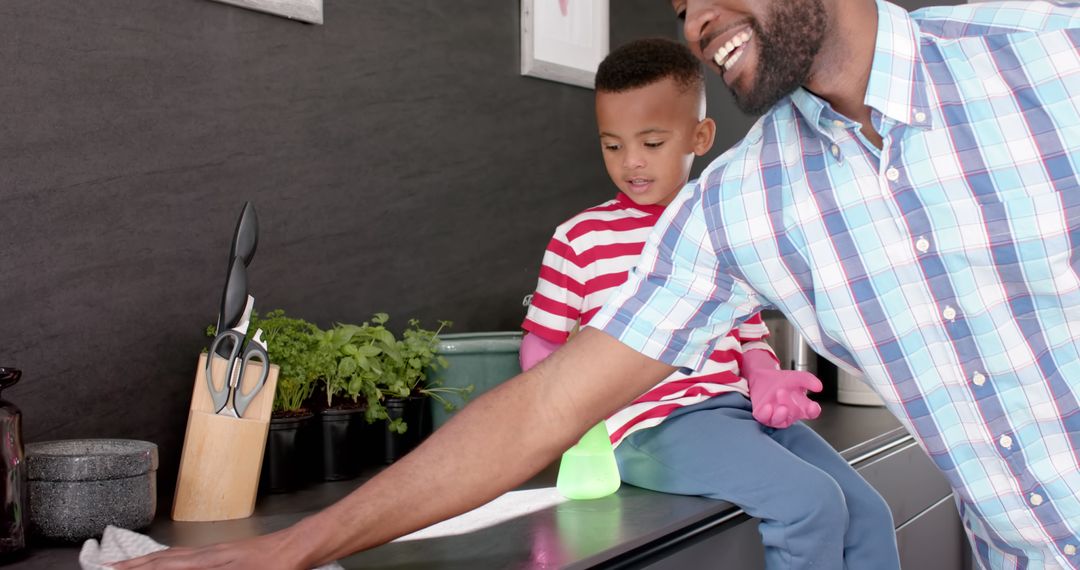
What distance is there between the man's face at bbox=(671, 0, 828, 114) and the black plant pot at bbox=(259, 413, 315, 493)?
0.72m

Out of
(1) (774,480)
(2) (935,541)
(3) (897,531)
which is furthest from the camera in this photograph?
(2) (935,541)

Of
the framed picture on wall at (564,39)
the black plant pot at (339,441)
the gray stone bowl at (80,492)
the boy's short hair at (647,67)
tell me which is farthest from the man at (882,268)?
the framed picture on wall at (564,39)

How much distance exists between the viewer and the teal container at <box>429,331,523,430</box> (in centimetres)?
154

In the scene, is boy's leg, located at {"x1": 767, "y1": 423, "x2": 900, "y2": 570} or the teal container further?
the teal container

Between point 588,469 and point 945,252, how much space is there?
59cm

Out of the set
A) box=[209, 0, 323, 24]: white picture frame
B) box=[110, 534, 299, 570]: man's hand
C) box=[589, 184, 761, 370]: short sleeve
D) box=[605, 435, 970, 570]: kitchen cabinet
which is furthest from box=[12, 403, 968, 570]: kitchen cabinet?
box=[209, 0, 323, 24]: white picture frame

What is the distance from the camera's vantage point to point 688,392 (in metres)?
1.44

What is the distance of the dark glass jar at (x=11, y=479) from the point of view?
1000mm

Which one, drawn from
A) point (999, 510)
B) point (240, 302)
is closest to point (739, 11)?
point (999, 510)

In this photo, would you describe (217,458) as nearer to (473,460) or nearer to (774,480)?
(473,460)

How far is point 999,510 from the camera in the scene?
0.98 meters

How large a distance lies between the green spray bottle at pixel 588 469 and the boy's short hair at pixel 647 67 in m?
0.59

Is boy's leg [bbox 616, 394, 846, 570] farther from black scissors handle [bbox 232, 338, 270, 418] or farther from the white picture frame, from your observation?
the white picture frame

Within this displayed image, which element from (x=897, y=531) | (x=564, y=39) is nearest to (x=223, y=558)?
(x=897, y=531)
